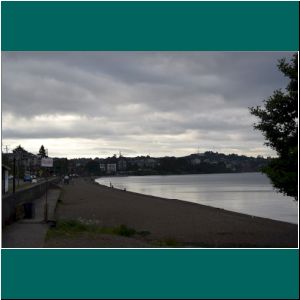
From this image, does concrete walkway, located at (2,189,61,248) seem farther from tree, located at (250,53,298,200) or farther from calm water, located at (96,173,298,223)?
calm water, located at (96,173,298,223)

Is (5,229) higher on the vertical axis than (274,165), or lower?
lower

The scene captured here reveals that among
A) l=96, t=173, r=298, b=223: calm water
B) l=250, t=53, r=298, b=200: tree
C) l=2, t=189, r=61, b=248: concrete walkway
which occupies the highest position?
l=250, t=53, r=298, b=200: tree

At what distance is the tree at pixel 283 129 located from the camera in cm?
1192

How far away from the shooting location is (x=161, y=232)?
18.2 metres

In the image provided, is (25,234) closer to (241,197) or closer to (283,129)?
(283,129)

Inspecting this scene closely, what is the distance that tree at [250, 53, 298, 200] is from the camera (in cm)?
1192

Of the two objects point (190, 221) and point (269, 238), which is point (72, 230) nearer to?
point (269, 238)

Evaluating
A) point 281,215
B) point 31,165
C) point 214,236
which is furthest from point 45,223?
point 31,165

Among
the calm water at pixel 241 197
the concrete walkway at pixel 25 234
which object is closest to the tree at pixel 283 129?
the concrete walkway at pixel 25 234

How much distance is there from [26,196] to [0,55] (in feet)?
67.5

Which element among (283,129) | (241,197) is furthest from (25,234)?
(241,197)

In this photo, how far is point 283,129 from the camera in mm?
12539

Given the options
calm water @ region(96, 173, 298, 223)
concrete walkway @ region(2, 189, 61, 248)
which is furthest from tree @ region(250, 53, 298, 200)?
calm water @ region(96, 173, 298, 223)

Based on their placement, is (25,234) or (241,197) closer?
(25,234)
